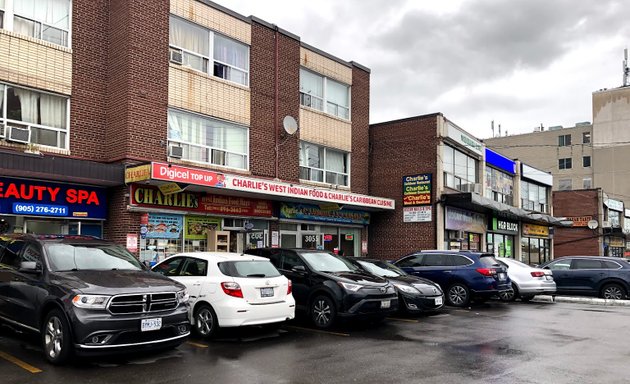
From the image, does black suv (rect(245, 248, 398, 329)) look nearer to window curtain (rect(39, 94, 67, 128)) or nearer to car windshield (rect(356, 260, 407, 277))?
car windshield (rect(356, 260, 407, 277))

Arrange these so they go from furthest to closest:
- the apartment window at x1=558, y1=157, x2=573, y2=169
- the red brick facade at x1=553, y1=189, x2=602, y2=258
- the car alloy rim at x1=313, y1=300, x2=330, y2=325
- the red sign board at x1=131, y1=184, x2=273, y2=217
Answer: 1. the apartment window at x1=558, y1=157, x2=573, y2=169
2. the red brick facade at x1=553, y1=189, x2=602, y2=258
3. the red sign board at x1=131, y1=184, x2=273, y2=217
4. the car alloy rim at x1=313, y1=300, x2=330, y2=325

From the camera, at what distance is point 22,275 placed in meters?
8.03

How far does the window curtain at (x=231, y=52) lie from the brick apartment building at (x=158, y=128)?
0.05 m

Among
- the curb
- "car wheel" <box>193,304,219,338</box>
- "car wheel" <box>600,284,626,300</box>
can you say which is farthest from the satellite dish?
"car wheel" <box>600,284,626,300</box>

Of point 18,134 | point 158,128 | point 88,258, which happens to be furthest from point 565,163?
point 88,258

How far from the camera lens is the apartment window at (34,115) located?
13125 mm

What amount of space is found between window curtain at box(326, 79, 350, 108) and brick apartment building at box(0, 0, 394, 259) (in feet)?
5.02

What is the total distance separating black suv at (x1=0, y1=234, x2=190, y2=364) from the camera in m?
6.95

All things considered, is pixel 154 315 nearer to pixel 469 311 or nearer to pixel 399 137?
pixel 469 311

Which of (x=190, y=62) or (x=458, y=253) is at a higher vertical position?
(x=190, y=62)

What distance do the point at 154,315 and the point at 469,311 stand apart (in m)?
9.11

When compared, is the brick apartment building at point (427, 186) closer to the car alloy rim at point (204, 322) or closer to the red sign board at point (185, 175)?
the red sign board at point (185, 175)

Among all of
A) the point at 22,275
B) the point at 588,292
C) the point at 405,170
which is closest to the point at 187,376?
the point at 22,275

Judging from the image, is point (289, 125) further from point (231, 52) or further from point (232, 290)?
point (232, 290)
